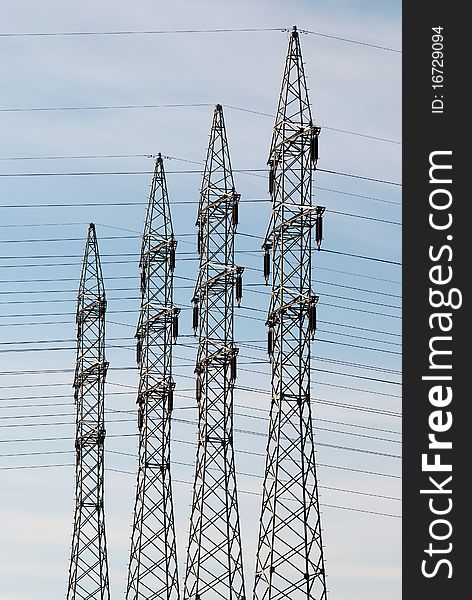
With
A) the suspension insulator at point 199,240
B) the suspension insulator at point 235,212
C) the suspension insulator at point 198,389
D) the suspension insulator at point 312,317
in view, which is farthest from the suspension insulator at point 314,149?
the suspension insulator at point 198,389

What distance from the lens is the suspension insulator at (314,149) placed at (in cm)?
7775

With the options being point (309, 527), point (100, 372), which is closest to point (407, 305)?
point (309, 527)

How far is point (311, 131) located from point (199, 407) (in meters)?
15.8

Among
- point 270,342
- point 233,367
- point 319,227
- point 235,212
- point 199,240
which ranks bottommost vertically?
point 270,342

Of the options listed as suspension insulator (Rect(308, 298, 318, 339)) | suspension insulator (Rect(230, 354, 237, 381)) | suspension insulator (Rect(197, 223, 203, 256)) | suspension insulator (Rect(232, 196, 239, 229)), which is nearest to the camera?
suspension insulator (Rect(308, 298, 318, 339))

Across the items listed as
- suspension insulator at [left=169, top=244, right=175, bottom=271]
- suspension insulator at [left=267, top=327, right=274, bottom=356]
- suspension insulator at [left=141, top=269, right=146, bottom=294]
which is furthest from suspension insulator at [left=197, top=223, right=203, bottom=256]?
suspension insulator at [left=267, top=327, right=274, bottom=356]

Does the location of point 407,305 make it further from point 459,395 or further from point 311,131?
point 311,131

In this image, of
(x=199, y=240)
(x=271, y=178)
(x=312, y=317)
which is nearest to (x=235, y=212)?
(x=199, y=240)

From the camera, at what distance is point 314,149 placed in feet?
255

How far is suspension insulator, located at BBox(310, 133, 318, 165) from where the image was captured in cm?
7775

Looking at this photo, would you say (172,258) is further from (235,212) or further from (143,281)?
(235,212)

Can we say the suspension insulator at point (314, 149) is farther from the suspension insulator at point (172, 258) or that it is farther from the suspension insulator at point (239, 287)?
the suspension insulator at point (172, 258)

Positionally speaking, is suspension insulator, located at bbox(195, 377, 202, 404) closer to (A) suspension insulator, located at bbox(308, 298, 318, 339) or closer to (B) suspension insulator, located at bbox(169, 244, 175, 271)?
(A) suspension insulator, located at bbox(308, 298, 318, 339)

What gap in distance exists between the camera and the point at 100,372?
100 m
